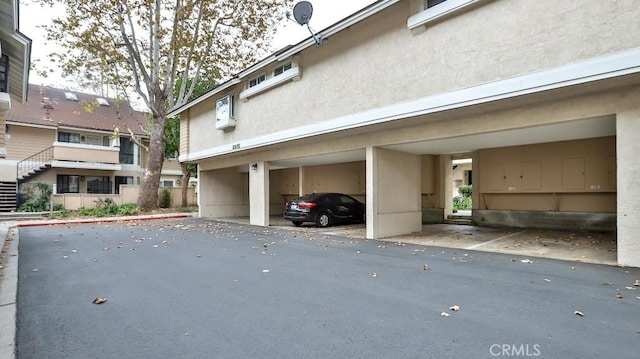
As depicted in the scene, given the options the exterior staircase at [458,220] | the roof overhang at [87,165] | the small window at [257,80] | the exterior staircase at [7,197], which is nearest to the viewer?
the small window at [257,80]

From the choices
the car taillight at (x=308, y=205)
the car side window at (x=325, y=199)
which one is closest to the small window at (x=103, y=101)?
the car taillight at (x=308, y=205)

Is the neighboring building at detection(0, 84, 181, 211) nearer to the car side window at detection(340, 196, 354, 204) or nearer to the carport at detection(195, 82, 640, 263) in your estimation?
the carport at detection(195, 82, 640, 263)

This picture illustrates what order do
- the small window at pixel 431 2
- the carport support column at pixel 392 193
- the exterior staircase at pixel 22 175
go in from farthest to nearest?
the exterior staircase at pixel 22 175 < the carport support column at pixel 392 193 < the small window at pixel 431 2

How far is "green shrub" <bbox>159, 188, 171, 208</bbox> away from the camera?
24250mm

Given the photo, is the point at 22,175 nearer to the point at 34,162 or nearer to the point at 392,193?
the point at 34,162

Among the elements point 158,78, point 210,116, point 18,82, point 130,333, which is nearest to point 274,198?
point 210,116

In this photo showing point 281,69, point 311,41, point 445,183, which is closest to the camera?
point 311,41

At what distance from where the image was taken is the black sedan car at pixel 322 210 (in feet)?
44.0

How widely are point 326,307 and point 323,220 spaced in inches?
370

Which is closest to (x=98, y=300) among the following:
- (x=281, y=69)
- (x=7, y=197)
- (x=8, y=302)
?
(x=8, y=302)

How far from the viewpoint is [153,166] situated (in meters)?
20.8

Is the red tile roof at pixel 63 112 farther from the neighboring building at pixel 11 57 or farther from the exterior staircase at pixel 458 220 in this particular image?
the exterior staircase at pixel 458 220

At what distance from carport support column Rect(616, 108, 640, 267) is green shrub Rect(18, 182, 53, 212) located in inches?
975

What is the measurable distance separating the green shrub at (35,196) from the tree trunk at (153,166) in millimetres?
5065
